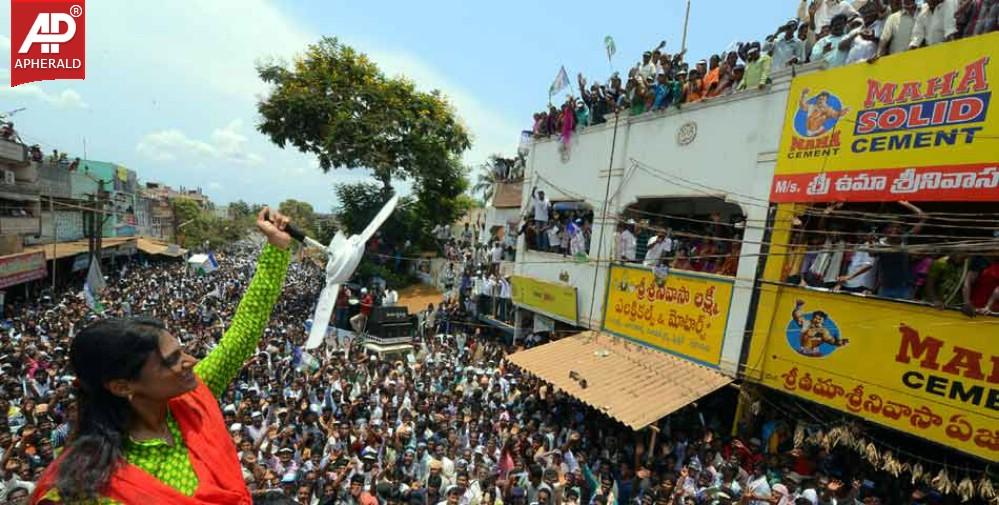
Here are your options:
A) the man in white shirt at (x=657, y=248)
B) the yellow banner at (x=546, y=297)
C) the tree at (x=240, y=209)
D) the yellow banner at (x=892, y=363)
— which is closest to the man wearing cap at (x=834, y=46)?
the yellow banner at (x=892, y=363)

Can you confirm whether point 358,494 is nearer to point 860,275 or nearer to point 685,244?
point 860,275

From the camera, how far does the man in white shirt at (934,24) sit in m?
6.39

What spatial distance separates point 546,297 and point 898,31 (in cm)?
928

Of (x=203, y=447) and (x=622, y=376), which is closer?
(x=203, y=447)

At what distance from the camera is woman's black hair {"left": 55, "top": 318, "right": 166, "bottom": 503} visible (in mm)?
1253

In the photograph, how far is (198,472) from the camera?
1.44 metres

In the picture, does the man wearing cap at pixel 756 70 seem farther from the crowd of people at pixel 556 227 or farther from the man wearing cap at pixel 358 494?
the man wearing cap at pixel 358 494

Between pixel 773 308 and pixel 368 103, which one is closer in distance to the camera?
pixel 773 308

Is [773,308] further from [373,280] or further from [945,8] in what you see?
[373,280]

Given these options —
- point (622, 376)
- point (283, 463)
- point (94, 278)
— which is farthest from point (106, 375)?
point (94, 278)

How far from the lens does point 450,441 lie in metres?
8.02

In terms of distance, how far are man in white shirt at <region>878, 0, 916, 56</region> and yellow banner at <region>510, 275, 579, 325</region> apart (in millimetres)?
7774

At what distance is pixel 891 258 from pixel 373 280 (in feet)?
78.1

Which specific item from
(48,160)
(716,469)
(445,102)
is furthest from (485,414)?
(48,160)
